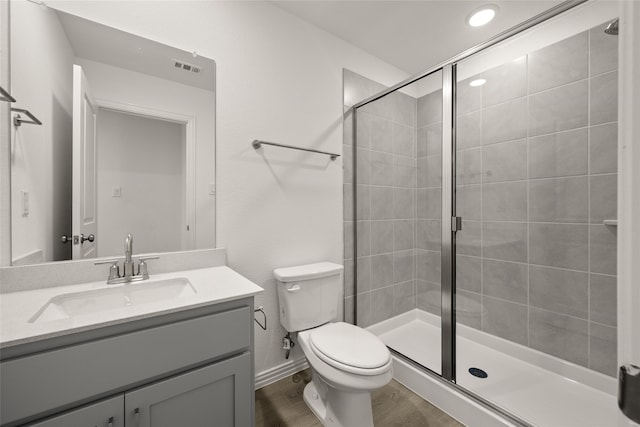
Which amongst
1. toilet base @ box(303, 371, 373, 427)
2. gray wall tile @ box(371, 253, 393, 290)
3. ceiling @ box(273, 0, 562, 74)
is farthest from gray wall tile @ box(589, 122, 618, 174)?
toilet base @ box(303, 371, 373, 427)

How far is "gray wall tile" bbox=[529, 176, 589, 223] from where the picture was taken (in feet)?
5.19

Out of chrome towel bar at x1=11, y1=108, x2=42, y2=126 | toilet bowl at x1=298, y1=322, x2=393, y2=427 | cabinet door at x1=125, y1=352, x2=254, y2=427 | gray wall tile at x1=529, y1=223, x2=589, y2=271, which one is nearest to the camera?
cabinet door at x1=125, y1=352, x2=254, y2=427

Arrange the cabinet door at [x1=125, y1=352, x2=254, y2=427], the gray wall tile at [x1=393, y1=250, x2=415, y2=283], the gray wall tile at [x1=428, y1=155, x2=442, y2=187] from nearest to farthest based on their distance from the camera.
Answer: the cabinet door at [x1=125, y1=352, x2=254, y2=427]
the gray wall tile at [x1=428, y1=155, x2=442, y2=187]
the gray wall tile at [x1=393, y1=250, x2=415, y2=283]

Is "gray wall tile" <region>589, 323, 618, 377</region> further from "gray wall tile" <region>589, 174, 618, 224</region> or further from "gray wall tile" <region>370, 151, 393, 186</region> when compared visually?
"gray wall tile" <region>370, 151, 393, 186</region>

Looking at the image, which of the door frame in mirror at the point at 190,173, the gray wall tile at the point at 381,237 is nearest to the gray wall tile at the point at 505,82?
the gray wall tile at the point at 381,237

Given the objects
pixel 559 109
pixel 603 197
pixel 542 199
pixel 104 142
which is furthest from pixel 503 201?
pixel 104 142

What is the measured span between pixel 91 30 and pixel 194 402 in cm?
160

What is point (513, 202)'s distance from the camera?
185cm

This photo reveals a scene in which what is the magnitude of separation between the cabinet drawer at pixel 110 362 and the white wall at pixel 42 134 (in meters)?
0.59

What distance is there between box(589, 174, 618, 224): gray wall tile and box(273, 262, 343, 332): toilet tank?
151 cm

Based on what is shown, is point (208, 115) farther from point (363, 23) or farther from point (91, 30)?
point (363, 23)

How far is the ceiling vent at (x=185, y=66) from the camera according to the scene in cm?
138

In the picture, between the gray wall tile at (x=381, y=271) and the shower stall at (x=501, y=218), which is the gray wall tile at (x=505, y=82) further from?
the gray wall tile at (x=381, y=271)

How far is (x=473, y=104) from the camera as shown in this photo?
1.89 metres
